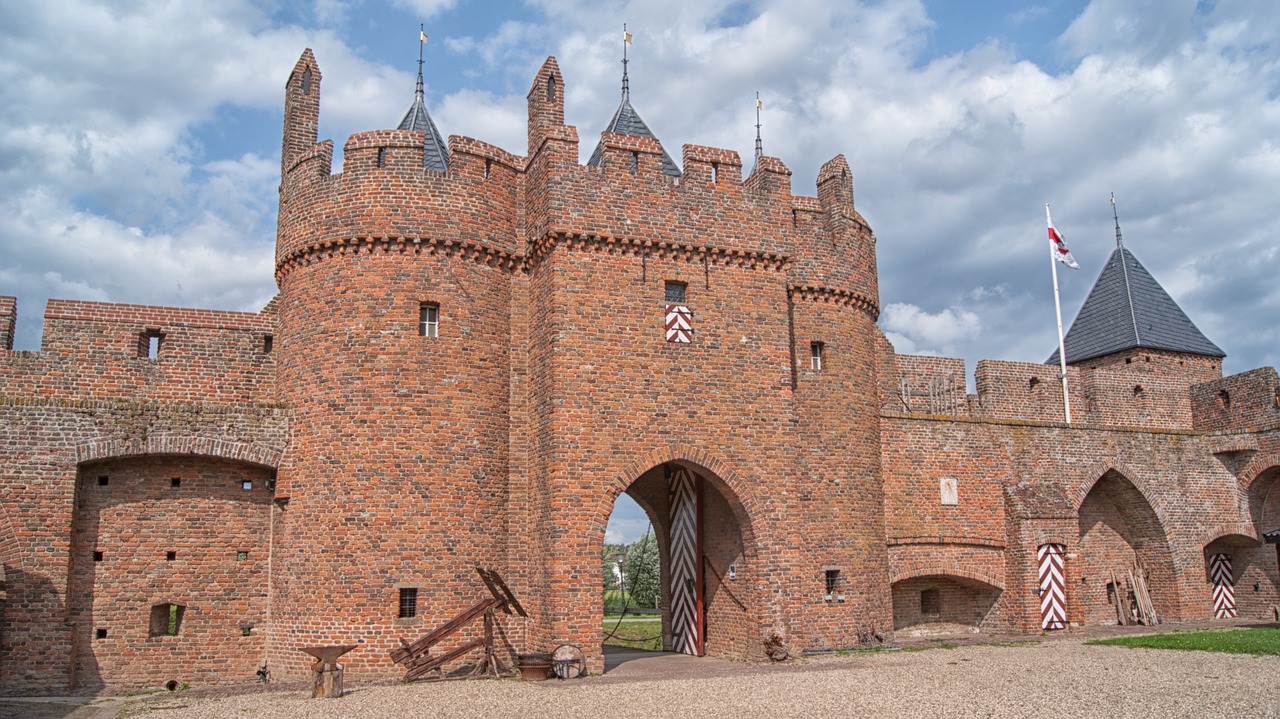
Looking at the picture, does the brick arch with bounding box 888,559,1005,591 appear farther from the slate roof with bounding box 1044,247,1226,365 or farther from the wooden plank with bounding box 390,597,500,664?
the slate roof with bounding box 1044,247,1226,365

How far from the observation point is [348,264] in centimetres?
1797

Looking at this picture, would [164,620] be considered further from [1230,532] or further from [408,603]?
[1230,532]

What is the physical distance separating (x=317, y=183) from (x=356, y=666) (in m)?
8.78

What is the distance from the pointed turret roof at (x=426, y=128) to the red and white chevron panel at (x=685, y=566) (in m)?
8.40

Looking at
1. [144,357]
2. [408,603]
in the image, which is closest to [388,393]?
[408,603]

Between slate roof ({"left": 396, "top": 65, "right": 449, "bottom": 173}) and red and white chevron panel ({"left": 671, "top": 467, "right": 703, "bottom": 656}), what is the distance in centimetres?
840

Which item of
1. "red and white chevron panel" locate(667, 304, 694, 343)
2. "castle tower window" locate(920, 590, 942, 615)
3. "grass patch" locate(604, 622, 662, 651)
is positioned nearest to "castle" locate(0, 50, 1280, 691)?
"red and white chevron panel" locate(667, 304, 694, 343)

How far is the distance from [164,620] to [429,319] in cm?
708

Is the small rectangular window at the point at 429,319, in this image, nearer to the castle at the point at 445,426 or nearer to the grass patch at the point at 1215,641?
the castle at the point at 445,426

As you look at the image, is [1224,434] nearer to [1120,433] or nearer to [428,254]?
[1120,433]

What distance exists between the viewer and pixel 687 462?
17953 mm

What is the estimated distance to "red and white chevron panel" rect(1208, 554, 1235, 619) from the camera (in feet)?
88.9

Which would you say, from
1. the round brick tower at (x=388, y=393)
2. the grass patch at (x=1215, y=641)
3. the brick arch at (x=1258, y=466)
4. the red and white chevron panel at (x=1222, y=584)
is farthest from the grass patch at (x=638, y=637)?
the brick arch at (x=1258, y=466)

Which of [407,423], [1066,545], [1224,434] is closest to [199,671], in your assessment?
[407,423]
